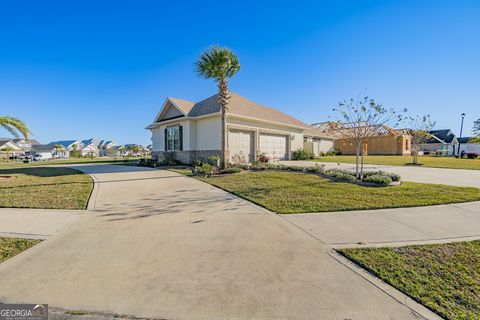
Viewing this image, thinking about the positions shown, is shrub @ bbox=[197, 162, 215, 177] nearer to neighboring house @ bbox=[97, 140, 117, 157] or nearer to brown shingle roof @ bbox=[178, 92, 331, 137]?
brown shingle roof @ bbox=[178, 92, 331, 137]

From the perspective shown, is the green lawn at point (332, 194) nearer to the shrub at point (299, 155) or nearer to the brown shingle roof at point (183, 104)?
the brown shingle roof at point (183, 104)

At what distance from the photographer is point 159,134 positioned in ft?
76.6

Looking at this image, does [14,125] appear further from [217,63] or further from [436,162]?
[436,162]

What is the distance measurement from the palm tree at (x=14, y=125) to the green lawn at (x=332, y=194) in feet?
38.2

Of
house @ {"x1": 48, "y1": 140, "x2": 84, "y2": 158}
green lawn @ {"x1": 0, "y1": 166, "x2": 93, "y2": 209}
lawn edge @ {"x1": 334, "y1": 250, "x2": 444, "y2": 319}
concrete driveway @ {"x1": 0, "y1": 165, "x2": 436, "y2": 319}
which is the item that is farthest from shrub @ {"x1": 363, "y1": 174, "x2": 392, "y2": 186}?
house @ {"x1": 48, "y1": 140, "x2": 84, "y2": 158}

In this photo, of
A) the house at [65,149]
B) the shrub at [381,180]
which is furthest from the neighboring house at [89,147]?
the shrub at [381,180]

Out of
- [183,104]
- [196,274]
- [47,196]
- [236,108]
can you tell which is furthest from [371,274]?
[183,104]

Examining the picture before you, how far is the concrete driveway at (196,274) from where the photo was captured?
2.48 metres

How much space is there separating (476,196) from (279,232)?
7.63 m

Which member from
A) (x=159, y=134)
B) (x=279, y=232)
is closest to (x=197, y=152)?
(x=159, y=134)

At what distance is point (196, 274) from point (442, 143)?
191ft

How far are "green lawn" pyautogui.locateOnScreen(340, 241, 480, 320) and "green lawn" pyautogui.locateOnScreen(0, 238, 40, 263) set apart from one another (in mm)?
5687

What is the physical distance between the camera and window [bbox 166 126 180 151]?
20.0 metres

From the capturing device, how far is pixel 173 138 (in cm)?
2075
